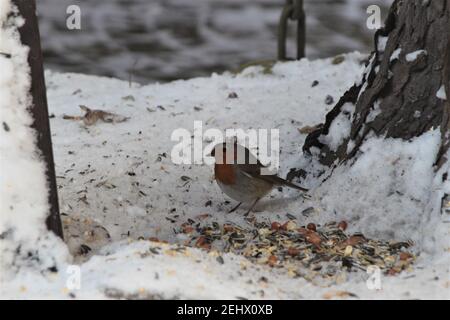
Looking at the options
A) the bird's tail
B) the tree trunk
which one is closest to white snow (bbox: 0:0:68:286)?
the bird's tail

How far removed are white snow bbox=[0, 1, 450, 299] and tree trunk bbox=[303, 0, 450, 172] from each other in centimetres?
8

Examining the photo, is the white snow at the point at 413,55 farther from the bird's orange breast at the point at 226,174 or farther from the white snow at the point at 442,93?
the bird's orange breast at the point at 226,174

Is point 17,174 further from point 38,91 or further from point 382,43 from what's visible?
point 382,43

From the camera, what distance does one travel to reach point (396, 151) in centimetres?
419

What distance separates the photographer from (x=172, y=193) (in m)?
4.71

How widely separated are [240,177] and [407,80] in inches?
40.4

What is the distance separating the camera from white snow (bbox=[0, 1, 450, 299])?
10.5ft

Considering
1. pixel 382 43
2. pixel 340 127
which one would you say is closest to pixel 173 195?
pixel 340 127

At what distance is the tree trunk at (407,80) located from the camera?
4.00 metres

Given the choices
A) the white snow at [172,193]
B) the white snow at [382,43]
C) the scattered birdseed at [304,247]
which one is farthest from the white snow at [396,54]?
the scattered birdseed at [304,247]

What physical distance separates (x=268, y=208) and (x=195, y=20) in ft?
26.1
